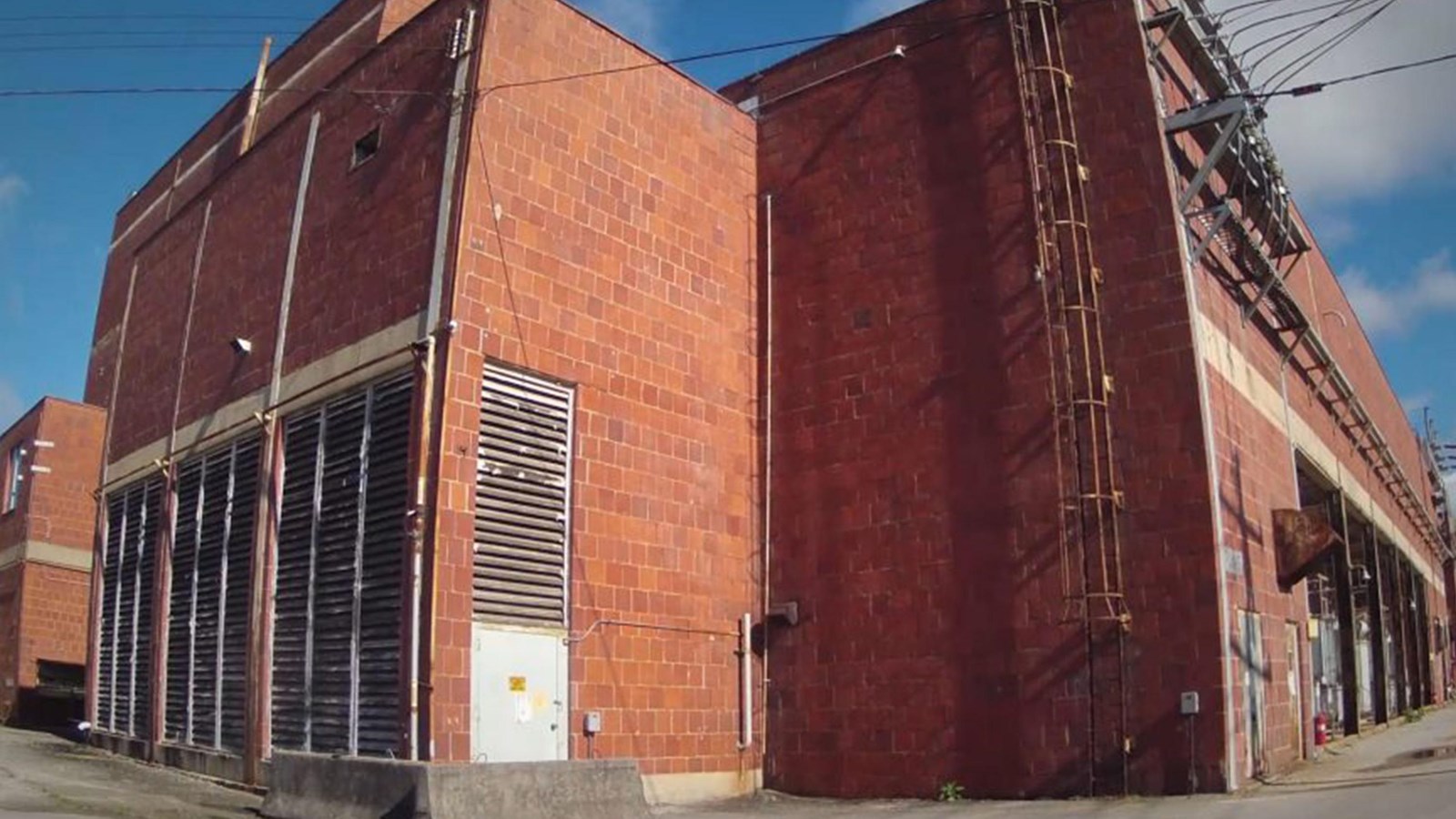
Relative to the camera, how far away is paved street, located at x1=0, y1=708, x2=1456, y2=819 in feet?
39.2

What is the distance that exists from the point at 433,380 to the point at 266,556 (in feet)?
14.9

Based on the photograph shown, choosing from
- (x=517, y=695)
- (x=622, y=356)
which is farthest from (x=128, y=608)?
(x=622, y=356)

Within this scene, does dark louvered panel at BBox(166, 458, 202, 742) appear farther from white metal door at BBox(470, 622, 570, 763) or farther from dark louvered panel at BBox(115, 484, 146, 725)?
white metal door at BBox(470, 622, 570, 763)

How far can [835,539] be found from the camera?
1708 cm

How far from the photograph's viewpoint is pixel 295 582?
52.7ft

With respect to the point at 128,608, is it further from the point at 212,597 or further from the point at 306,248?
the point at 306,248

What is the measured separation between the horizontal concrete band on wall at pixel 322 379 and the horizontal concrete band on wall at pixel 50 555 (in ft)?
37.1

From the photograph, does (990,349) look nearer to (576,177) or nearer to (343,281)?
(576,177)

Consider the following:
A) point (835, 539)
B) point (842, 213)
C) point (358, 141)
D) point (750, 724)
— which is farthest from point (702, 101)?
point (750, 724)

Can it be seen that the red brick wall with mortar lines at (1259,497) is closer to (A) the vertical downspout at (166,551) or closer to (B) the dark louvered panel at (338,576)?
(B) the dark louvered panel at (338,576)

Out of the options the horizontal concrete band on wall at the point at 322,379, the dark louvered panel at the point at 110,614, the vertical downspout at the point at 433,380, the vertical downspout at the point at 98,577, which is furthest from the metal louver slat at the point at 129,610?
the vertical downspout at the point at 433,380

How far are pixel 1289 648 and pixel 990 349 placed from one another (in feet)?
20.8

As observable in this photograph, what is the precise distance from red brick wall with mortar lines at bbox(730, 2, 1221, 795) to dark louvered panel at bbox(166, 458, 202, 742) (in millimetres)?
9032

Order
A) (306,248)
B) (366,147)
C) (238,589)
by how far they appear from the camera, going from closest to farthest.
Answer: (366,147)
(238,589)
(306,248)
